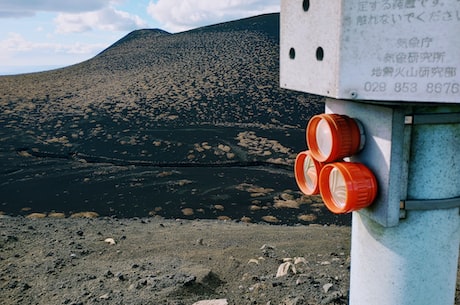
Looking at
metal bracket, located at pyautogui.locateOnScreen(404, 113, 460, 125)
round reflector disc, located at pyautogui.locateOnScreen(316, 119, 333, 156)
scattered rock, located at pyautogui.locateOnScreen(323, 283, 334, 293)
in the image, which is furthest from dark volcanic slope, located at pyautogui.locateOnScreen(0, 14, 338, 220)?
metal bracket, located at pyautogui.locateOnScreen(404, 113, 460, 125)

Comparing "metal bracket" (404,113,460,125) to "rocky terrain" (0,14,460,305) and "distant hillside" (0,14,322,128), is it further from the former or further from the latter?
"distant hillside" (0,14,322,128)

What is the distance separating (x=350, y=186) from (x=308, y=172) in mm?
460

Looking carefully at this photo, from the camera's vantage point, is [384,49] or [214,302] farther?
[214,302]

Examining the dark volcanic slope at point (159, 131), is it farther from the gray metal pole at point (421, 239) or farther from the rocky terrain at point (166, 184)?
the gray metal pole at point (421, 239)

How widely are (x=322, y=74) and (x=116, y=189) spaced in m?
8.26

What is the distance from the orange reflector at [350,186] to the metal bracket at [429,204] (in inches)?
6.7

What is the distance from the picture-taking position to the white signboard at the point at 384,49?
1.78 metres

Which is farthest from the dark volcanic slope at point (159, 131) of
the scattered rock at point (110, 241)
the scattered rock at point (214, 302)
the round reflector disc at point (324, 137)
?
the round reflector disc at point (324, 137)

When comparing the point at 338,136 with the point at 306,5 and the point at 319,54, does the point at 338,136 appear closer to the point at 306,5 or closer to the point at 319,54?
the point at 319,54

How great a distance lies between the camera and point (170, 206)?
8742mm

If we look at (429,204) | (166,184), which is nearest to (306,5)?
(429,204)

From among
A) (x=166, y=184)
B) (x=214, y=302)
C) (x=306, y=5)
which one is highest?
(x=306, y=5)

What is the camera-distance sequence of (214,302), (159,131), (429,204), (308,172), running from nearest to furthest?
(429,204) → (308,172) → (214,302) → (159,131)

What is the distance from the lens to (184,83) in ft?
60.7
